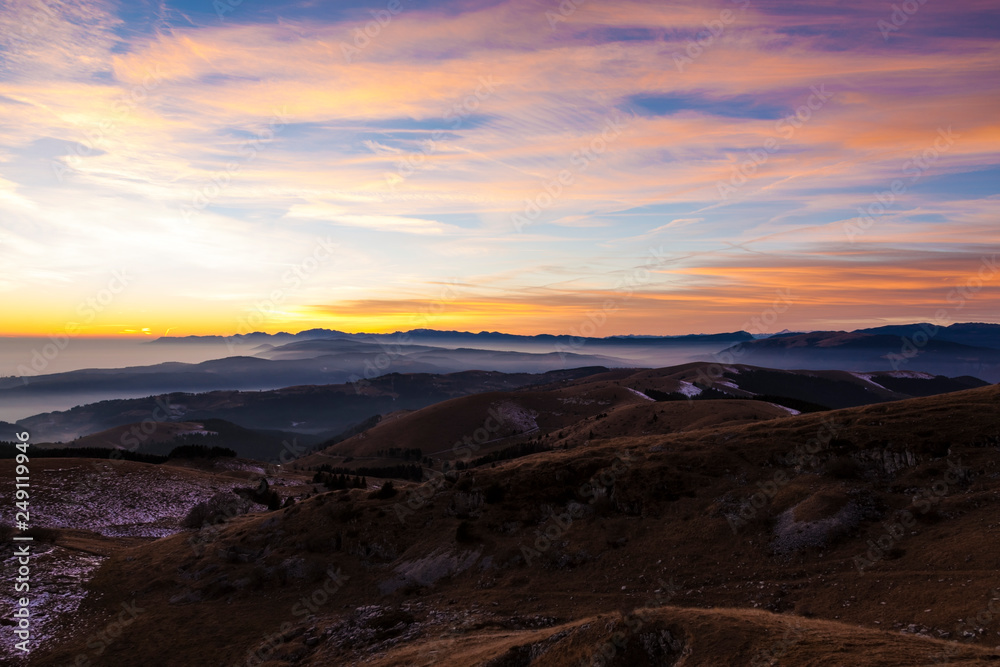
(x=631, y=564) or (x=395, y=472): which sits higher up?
(x=631, y=564)

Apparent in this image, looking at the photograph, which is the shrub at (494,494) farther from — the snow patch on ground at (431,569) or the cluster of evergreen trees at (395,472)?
the cluster of evergreen trees at (395,472)

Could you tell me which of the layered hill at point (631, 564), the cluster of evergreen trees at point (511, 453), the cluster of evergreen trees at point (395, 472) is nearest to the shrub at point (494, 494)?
the layered hill at point (631, 564)

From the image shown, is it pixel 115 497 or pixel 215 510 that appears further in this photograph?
pixel 115 497

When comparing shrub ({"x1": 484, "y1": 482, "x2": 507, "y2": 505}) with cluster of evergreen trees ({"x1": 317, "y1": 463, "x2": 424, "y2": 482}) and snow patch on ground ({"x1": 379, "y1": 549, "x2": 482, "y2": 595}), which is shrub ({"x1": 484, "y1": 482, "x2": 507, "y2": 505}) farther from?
cluster of evergreen trees ({"x1": 317, "y1": 463, "x2": 424, "y2": 482})

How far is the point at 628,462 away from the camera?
2162 inches

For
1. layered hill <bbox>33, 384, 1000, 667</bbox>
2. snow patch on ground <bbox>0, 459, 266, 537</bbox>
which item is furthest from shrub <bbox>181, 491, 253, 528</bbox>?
layered hill <bbox>33, 384, 1000, 667</bbox>

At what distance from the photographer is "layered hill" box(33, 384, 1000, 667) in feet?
82.7

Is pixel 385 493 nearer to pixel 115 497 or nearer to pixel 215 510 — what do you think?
pixel 215 510

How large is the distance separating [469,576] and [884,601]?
28944 mm

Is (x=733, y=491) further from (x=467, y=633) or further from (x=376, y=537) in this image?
(x=376, y=537)

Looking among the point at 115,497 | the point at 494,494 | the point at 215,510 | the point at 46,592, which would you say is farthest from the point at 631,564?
the point at 115,497

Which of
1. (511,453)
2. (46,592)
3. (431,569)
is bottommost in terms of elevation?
(511,453)

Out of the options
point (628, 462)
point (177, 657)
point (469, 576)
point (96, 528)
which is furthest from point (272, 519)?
point (628, 462)

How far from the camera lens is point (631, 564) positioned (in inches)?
→ 1610
